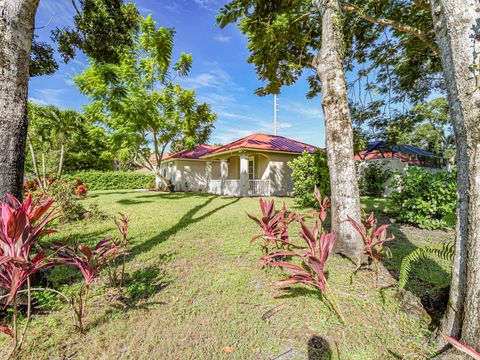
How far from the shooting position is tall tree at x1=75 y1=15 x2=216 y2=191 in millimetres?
11039

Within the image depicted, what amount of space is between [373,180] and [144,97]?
15.8 metres

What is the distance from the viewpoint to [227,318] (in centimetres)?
210

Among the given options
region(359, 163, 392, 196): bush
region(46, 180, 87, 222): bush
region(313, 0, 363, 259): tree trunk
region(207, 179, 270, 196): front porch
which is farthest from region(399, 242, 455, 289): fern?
region(359, 163, 392, 196): bush

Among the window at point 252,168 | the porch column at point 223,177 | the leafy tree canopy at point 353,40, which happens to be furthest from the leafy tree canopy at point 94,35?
the window at point 252,168

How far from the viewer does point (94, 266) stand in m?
1.93

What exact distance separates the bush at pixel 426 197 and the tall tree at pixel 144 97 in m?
11.3

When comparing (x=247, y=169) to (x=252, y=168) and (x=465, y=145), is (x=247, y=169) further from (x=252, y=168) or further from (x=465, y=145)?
(x=465, y=145)

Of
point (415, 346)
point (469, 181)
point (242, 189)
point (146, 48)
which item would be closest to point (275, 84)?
point (242, 189)

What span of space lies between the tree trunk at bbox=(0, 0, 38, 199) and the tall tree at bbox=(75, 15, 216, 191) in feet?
30.7

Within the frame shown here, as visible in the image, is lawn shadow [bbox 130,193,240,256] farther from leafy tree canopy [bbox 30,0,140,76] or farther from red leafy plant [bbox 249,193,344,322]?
leafy tree canopy [bbox 30,0,140,76]

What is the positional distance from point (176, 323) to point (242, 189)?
11321mm

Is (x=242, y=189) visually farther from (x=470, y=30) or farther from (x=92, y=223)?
(x=470, y=30)

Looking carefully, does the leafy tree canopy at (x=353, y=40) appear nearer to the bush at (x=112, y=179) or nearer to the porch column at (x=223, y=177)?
the porch column at (x=223, y=177)

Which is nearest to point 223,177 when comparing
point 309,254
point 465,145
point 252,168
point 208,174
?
point 252,168
